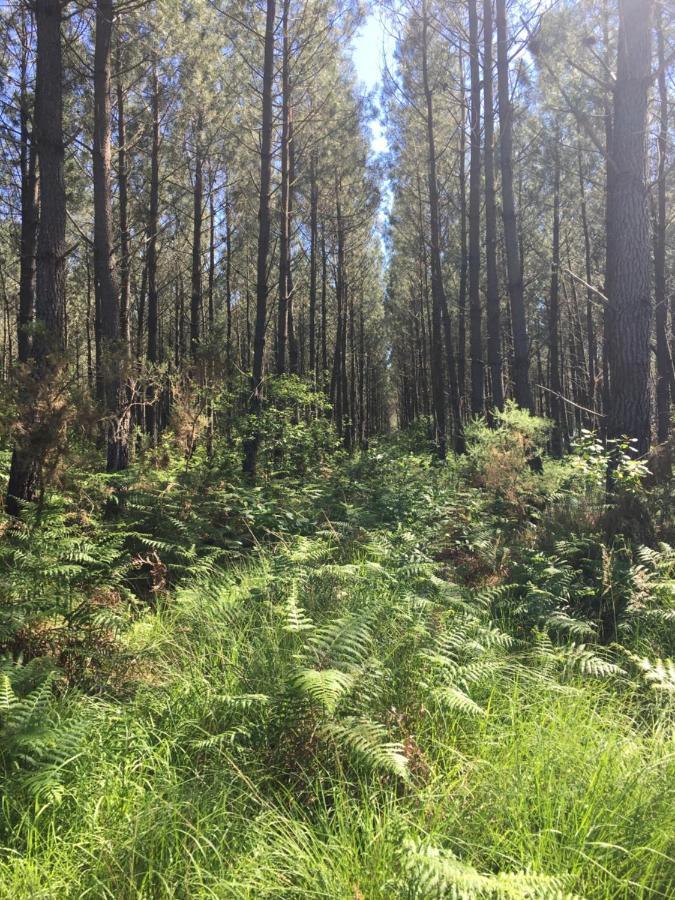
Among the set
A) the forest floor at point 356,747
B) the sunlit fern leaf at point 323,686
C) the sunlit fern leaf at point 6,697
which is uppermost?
the sunlit fern leaf at point 323,686

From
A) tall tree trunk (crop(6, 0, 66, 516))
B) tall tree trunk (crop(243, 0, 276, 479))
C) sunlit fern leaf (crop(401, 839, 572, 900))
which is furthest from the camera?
tall tree trunk (crop(243, 0, 276, 479))

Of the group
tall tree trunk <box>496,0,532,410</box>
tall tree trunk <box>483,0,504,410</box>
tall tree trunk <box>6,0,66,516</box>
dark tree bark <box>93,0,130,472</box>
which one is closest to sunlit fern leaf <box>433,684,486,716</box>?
tall tree trunk <box>6,0,66,516</box>

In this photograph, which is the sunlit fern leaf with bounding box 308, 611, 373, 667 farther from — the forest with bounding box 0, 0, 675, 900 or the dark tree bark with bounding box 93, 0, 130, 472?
the dark tree bark with bounding box 93, 0, 130, 472

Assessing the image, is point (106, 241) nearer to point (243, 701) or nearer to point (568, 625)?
point (243, 701)

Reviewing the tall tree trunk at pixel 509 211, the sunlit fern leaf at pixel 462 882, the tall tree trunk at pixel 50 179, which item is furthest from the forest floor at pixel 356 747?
the tall tree trunk at pixel 509 211

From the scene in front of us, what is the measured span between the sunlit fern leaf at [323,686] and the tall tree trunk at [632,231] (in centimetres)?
512

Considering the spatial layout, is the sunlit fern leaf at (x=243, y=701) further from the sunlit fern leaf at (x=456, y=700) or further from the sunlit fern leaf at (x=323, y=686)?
the sunlit fern leaf at (x=456, y=700)

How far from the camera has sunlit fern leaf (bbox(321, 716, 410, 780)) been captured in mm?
2012

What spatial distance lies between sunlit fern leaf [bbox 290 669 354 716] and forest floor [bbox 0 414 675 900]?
0.01m

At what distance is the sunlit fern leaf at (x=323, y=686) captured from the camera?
2.22 meters

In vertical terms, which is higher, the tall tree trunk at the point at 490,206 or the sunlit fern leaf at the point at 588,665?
the tall tree trunk at the point at 490,206

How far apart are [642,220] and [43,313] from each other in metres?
6.60

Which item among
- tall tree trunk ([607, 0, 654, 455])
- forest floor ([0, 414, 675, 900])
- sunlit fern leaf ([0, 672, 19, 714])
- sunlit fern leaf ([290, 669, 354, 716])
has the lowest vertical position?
forest floor ([0, 414, 675, 900])

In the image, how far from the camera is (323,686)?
7.43 feet
